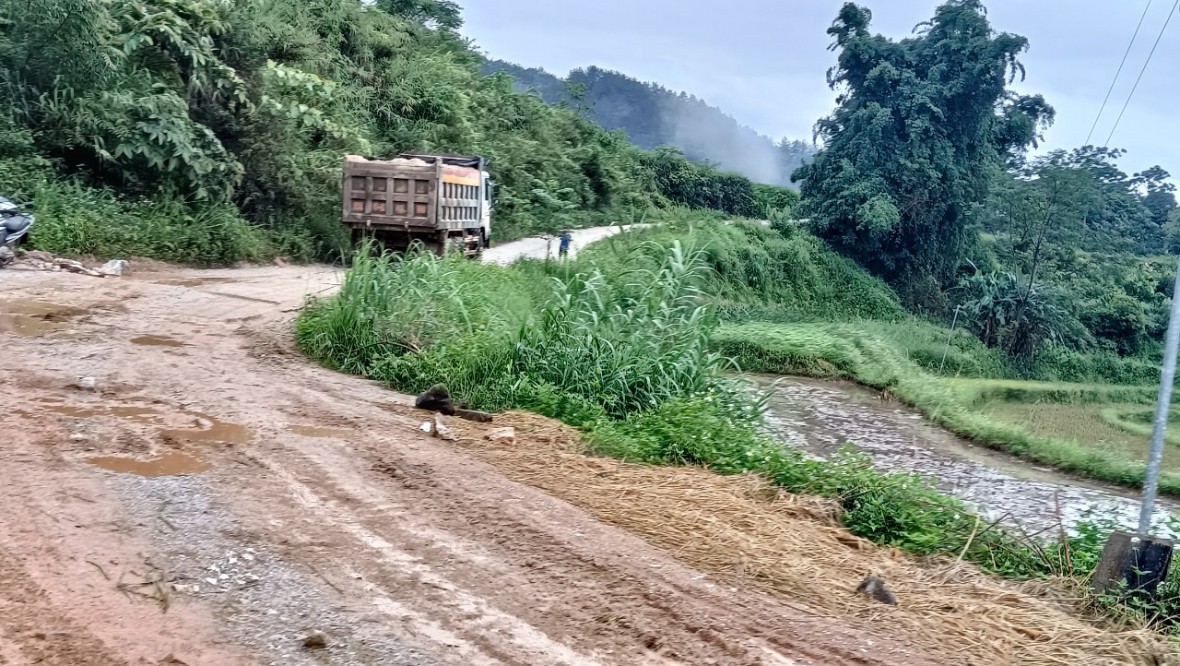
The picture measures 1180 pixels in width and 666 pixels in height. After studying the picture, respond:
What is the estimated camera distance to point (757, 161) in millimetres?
72438

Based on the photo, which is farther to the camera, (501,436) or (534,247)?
(534,247)

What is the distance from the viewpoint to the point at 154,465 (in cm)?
546

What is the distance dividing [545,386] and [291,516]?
381 cm

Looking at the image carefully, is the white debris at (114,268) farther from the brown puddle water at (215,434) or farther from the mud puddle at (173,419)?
the brown puddle water at (215,434)

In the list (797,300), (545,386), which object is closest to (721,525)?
(545,386)

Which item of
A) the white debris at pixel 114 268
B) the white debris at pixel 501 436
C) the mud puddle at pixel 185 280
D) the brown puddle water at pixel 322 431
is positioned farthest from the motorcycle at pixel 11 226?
the white debris at pixel 501 436

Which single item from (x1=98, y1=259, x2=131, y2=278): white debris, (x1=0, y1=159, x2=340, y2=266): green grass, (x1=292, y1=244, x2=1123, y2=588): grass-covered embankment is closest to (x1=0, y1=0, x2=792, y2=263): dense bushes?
(x1=0, y1=159, x2=340, y2=266): green grass

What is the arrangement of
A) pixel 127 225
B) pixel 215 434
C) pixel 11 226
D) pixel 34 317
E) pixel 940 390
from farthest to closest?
pixel 940 390 < pixel 127 225 < pixel 11 226 < pixel 34 317 < pixel 215 434

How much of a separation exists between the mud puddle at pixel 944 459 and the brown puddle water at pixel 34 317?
7045 mm

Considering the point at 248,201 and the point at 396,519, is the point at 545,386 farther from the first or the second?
the point at 248,201

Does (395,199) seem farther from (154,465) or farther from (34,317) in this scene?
(154,465)

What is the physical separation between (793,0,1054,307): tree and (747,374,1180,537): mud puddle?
17020 millimetres

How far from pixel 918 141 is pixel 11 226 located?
85.9 ft

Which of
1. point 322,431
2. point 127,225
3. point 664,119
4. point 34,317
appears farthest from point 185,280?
point 664,119
